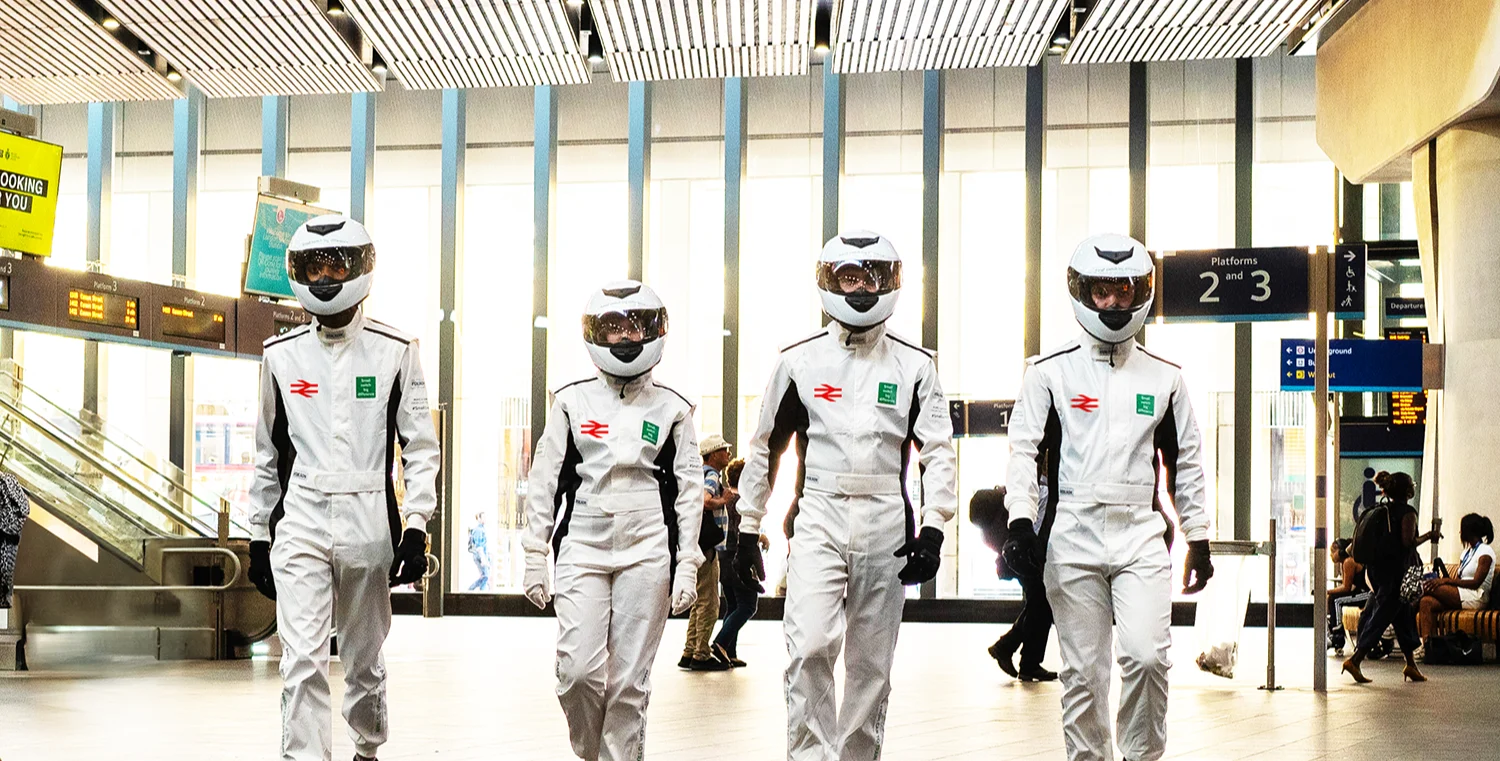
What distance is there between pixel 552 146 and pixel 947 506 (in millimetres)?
14264

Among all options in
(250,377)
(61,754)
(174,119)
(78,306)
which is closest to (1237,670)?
(61,754)

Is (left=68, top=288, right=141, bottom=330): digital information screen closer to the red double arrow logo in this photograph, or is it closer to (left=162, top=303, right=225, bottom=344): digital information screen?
(left=162, top=303, right=225, bottom=344): digital information screen

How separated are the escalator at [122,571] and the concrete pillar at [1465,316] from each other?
10.2 metres

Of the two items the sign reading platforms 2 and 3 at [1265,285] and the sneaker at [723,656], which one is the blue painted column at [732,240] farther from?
the sign reading platforms 2 and 3 at [1265,285]

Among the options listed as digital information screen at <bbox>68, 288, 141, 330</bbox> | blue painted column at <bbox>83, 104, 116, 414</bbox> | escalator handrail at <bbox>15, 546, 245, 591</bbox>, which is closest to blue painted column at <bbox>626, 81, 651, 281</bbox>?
digital information screen at <bbox>68, 288, 141, 330</bbox>

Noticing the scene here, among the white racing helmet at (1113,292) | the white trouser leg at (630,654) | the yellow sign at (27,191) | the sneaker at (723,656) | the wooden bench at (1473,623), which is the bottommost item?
the sneaker at (723,656)

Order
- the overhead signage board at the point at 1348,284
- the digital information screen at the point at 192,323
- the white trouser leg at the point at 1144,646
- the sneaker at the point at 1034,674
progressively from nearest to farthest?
the white trouser leg at the point at 1144,646, the overhead signage board at the point at 1348,284, the sneaker at the point at 1034,674, the digital information screen at the point at 192,323

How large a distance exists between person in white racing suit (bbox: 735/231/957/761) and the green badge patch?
649 mm

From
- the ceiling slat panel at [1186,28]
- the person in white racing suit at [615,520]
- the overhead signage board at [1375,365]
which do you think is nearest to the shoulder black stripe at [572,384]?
the person in white racing suit at [615,520]

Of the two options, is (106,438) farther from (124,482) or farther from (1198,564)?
(1198,564)

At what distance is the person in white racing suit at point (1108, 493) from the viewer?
5246mm

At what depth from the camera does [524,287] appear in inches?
762

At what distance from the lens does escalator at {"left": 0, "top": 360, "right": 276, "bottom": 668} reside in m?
12.5

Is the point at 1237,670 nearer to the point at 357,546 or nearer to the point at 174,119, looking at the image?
the point at 357,546
